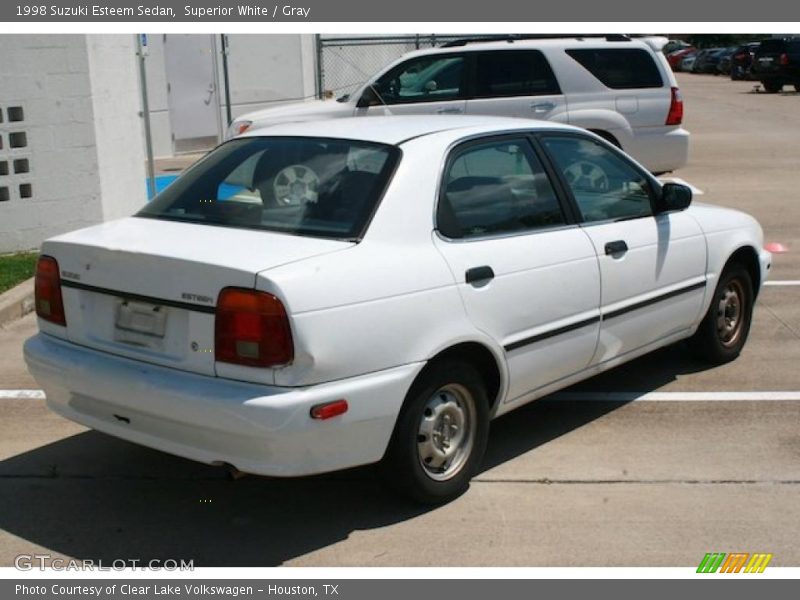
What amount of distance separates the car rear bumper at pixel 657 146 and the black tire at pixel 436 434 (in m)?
8.52

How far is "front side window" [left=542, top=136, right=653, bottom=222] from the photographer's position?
5512mm

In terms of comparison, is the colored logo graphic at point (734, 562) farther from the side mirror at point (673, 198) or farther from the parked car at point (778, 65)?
the parked car at point (778, 65)

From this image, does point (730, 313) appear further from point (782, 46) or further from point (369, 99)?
point (782, 46)

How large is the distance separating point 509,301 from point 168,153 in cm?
1438

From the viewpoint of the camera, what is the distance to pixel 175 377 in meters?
4.20

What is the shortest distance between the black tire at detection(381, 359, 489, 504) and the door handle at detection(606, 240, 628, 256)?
1129 millimetres

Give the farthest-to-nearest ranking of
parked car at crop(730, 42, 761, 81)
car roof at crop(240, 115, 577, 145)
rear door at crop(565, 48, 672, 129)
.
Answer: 1. parked car at crop(730, 42, 761, 81)
2. rear door at crop(565, 48, 672, 129)
3. car roof at crop(240, 115, 577, 145)

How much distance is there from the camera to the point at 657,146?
1277 cm

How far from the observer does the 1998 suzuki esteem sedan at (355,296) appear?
4059mm

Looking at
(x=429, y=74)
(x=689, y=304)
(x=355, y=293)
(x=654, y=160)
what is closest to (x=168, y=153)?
(x=429, y=74)

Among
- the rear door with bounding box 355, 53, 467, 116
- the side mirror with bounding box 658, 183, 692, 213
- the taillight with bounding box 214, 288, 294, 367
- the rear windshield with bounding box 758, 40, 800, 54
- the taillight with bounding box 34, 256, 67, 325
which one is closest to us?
the taillight with bounding box 214, 288, 294, 367

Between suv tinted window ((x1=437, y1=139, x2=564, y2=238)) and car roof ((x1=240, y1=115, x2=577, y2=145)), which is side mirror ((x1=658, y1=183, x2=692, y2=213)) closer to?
car roof ((x1=240, y1=115, x2=577, y2=145))

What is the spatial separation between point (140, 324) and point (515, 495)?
1.90 metres

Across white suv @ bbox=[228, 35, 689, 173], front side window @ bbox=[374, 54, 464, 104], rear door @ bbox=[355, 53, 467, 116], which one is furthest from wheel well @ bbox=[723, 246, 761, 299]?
front side window @ bbox=[374, 54, 464, 104]
